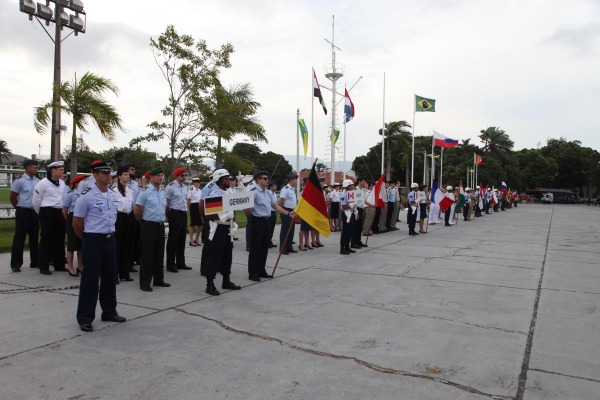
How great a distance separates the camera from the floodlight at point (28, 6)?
1223cm

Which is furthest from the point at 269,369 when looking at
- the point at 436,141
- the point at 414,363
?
the point at 436,141

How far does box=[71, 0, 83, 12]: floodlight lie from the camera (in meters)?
13.1

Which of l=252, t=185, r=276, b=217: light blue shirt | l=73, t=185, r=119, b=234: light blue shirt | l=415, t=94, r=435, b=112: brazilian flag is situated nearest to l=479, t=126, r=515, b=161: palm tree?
l=415, t=94, r=435, b=112: brazilian flag

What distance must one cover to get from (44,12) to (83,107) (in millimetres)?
2817

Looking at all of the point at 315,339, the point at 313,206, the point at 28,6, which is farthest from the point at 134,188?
the point at 28,6

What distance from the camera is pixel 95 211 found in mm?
5164

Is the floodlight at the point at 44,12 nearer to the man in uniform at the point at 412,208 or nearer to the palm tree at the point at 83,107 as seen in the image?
the palm tree at the point at 83,107

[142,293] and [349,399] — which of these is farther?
[142,293]

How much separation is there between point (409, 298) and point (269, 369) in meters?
3.28

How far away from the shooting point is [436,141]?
114 feet

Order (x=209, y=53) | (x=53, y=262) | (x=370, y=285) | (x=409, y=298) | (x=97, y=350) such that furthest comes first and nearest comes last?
(x=209, y=53)
(x=53, y=262)
(x=370, y=285)
(x=409, y=298)
(x=97, y=350)

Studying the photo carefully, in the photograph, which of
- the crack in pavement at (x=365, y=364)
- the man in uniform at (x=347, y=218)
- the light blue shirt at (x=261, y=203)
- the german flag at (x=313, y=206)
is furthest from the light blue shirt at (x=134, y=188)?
the man in uniform at (x=347, y=218)

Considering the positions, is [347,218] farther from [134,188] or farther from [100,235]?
[100,235]

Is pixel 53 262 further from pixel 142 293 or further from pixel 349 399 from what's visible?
pixel 349 399
